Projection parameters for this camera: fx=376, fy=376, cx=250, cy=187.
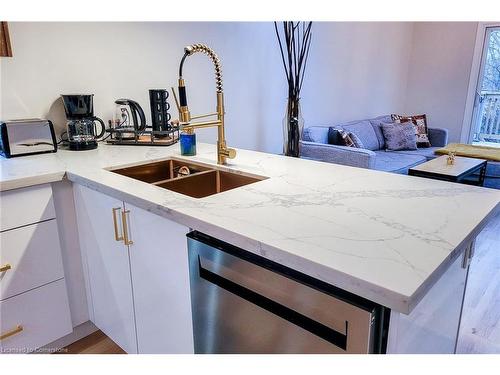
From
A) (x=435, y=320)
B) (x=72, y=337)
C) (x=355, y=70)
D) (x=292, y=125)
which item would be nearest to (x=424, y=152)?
(x=355, y=70)

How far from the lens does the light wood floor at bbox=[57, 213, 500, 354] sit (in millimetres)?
1788

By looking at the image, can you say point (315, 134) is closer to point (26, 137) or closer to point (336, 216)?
point (26, 137)

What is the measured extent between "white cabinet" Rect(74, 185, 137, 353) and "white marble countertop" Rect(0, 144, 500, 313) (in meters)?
0.10

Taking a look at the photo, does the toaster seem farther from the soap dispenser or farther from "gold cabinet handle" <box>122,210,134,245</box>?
"gold cabinet handle" <box>122,210,134,245</box>

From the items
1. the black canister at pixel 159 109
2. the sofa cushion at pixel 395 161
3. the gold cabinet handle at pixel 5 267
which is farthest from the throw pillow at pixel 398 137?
the gold cabinet handle at pixel 5 267

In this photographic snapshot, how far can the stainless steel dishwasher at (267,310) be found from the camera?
0.78 meters

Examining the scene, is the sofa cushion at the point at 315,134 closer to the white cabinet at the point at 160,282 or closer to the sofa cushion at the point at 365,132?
the sofa cushion at the point at 365,132

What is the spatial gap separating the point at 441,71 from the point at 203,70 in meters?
4.12

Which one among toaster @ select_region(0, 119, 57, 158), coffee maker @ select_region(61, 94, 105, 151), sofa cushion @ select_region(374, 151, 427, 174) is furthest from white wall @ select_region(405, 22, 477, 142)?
toaster @ select_region(0, 119, 57, 158)
